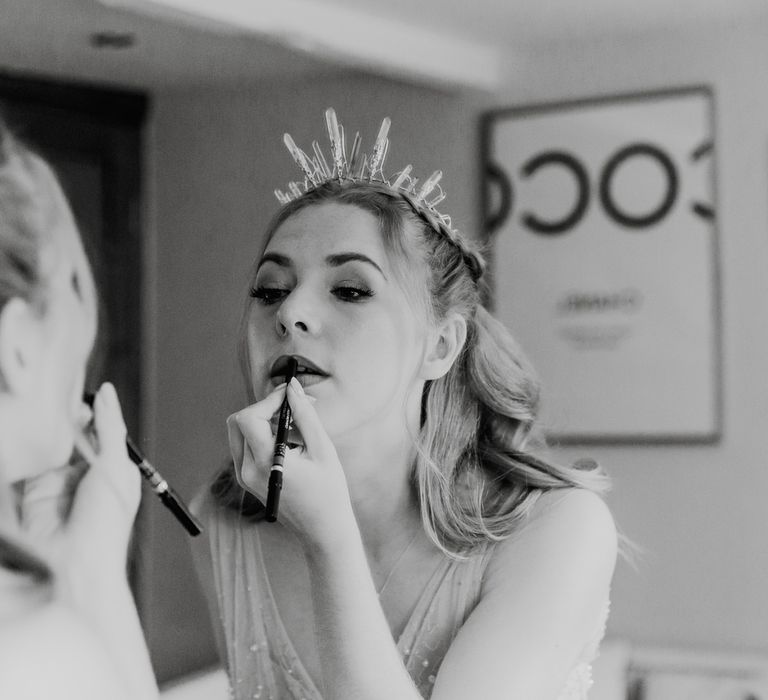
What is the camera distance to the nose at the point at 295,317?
778 millimetres

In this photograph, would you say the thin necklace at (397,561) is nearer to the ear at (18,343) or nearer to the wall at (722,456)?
the ear at (18,343)

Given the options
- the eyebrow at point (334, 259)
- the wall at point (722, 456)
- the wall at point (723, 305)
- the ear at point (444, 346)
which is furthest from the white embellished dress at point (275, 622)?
the wall at point (722, 456)

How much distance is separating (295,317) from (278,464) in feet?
0.42

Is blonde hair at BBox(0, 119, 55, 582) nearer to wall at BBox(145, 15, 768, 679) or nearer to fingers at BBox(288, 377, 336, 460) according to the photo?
fingers at BBox(288, 377, 336, 460)

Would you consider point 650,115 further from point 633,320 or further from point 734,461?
point 734,461

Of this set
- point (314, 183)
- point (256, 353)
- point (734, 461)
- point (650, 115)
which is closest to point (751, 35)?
point (650, 115)

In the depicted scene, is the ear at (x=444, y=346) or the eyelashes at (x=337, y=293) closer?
the eyelashes at (x=337, y=293)

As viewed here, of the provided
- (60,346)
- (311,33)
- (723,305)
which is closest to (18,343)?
(60,346)

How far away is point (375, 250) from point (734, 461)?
147 cm

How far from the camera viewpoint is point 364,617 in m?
0.71

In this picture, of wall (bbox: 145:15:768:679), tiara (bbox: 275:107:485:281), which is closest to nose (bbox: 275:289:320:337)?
tiara (bbox: 275:107:485:281)

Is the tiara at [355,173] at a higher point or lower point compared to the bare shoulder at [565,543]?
higher

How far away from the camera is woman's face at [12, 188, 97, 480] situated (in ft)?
1.65

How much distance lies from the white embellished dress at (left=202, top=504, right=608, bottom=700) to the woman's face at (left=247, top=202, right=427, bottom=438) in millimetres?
155
